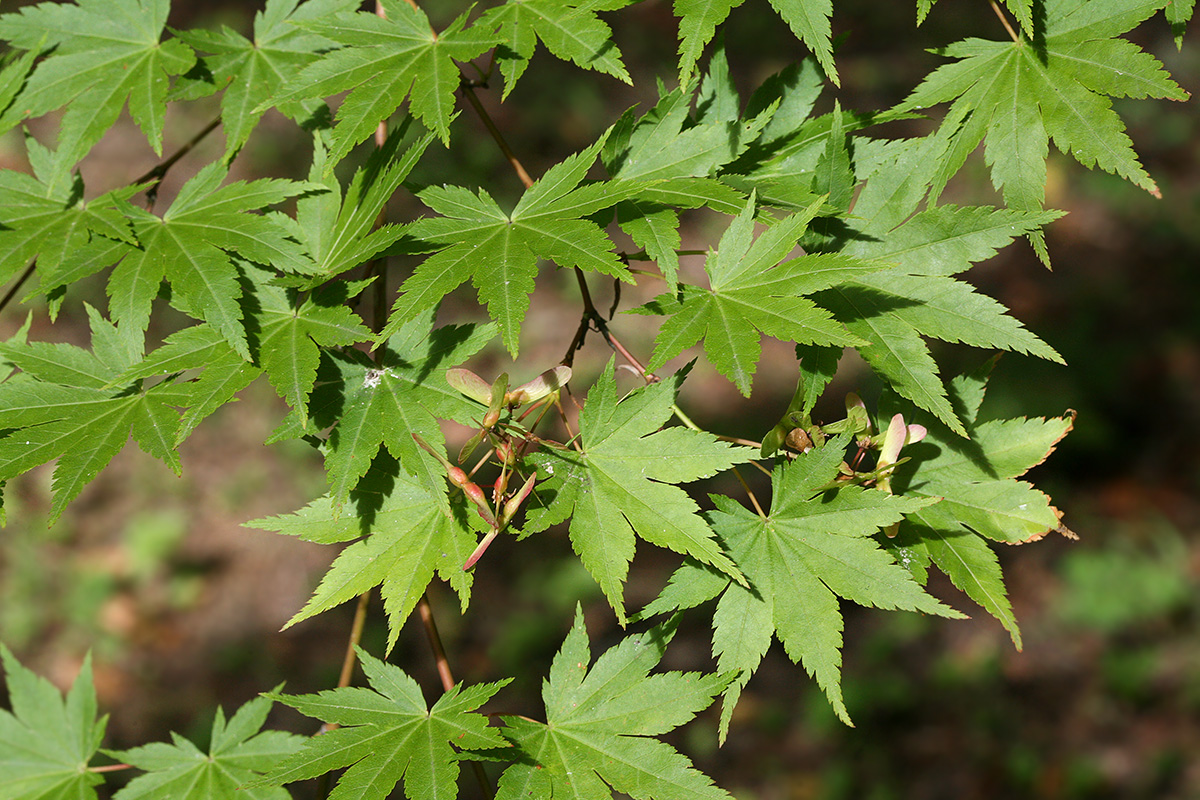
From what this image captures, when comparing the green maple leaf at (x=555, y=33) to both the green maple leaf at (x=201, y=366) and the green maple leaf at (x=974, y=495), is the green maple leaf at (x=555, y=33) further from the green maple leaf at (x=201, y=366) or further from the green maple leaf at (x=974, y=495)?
the green maple leaf at (x=974, y=495)

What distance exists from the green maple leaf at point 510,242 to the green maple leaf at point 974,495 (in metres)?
0.68

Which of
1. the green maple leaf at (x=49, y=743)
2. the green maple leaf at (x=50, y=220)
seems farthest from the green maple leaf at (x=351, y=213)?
the green maple leaf at (x=49, y=743)

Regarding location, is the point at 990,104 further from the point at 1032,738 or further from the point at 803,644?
the point at 1032,738

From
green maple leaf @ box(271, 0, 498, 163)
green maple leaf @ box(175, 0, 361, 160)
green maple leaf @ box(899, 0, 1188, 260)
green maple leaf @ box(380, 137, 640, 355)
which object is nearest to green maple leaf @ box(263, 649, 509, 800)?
green maple leaf @ box(380, 137, 640, 355)

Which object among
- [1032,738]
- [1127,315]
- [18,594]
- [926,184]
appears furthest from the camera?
[1127,315]

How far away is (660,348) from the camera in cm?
162

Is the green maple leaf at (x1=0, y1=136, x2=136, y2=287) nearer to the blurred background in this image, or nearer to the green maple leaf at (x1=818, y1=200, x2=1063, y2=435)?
the green maple leaf at (x1=818, y1=200, x2=1063, y2=435)

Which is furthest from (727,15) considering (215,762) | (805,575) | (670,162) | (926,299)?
(215,762)

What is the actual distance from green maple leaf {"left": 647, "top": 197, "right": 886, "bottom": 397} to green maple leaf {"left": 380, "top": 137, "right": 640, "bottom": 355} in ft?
0.58

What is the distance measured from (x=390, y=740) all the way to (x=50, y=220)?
1218mm

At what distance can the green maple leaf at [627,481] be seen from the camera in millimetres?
1587

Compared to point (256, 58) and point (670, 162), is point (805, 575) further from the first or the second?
point (256, 58)

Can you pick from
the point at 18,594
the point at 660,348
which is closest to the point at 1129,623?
the point at 660,348

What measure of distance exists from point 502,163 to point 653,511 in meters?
4.78
